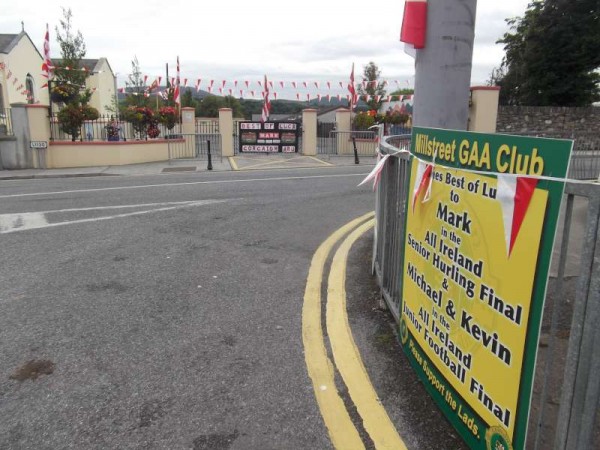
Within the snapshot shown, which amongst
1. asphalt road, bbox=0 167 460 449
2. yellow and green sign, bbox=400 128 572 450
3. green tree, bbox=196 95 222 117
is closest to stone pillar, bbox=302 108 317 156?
asphalt road, bbox=0 167 460 449

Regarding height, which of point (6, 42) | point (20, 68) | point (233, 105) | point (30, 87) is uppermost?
point (6, 42)

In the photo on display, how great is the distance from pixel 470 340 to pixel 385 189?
7.22 ft

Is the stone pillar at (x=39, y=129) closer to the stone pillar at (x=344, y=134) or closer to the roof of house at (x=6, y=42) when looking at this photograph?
the stone pillar at (x=344, y=134)

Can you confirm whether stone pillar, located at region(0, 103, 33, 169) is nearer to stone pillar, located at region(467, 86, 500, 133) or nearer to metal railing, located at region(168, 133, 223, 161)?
metal railing, located at region(168, 133, 223, 161)

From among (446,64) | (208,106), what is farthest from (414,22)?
(208,106)

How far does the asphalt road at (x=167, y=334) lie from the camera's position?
2812 millimetres

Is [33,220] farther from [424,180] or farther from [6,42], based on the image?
[6,42]

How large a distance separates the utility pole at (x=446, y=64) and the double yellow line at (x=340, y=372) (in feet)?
5.90

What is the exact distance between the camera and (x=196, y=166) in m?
18.9

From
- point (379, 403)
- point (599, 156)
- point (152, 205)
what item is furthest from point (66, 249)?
point (599, 156)

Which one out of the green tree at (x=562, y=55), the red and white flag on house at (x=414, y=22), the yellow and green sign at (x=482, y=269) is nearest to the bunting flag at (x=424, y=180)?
the yellow and green sign at (x=482, y=269)

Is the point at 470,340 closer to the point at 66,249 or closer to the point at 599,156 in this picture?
the point at 66,249

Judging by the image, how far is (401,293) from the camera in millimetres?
3707

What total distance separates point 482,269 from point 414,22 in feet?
9.43
